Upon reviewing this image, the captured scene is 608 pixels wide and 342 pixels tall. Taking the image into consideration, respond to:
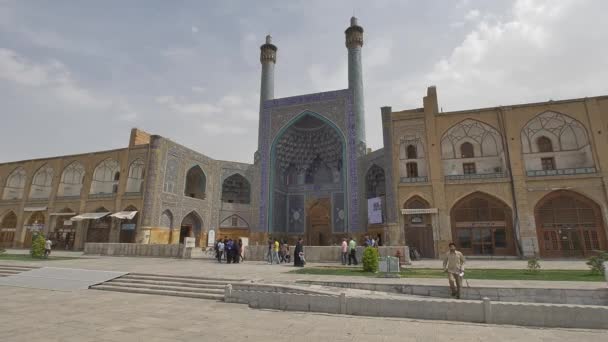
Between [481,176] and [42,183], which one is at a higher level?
[42,183]

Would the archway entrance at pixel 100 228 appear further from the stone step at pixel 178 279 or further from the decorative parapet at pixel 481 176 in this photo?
the decorative parapet at pixel 481 176

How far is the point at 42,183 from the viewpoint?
26.8 metres

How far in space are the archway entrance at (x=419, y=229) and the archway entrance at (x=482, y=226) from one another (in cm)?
131

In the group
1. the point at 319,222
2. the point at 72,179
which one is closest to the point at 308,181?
the point at 319,222

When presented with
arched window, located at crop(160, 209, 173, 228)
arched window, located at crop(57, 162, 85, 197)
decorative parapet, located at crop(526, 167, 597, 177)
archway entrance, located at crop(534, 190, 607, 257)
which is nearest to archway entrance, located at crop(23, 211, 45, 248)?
arched window, located at crop(57, 162, 85, 197)

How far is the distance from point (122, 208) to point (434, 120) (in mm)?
21122

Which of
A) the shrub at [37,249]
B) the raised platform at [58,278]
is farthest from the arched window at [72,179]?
the raised platform at [58,278]

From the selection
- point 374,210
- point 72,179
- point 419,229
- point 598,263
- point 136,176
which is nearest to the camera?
point 598,263

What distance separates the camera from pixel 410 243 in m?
18.3

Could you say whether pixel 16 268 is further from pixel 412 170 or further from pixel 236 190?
pixel 236 190

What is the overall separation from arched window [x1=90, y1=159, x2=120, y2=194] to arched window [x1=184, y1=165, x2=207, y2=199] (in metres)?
5.16

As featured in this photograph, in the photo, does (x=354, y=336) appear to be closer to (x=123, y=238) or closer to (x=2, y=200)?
(x=123, y=238)

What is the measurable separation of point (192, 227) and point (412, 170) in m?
17.4

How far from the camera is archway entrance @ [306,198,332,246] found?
26.6 m
